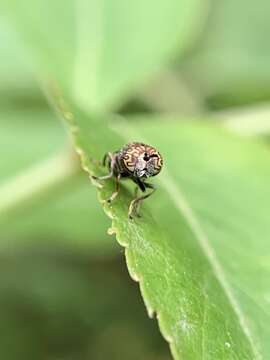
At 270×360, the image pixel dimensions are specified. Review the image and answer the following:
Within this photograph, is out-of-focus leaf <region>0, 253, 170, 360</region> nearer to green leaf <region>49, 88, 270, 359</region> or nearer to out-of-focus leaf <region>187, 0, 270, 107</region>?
out-of-focus leaf <region>187, 0, 270, 107</region>

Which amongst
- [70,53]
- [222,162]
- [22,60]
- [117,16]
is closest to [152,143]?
[222,162]

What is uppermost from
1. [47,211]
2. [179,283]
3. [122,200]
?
[47,211]

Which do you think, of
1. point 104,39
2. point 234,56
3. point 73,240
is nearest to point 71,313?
point 73,240

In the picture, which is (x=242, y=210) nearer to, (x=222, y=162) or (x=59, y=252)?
(x=222, y=162)

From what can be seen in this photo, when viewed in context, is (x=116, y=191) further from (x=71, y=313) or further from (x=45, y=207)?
(x=71, y=313)

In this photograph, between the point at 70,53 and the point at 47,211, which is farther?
the point at 47,211

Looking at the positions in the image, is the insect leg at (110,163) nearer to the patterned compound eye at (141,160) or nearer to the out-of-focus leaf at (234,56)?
the patterned compound eye at (141,160)

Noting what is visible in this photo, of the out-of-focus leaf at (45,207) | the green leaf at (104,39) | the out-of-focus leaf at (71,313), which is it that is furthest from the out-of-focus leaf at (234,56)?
the out-of-focus leaf at (71,313)
